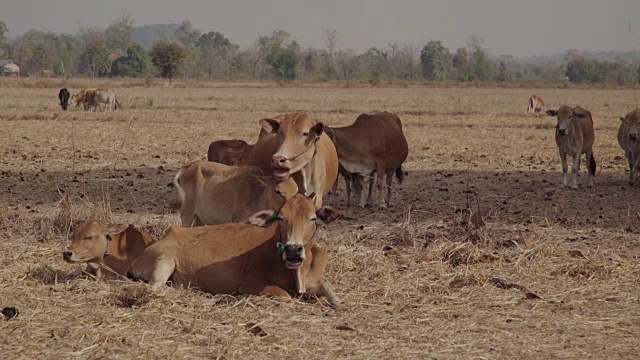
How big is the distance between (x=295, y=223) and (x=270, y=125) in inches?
134

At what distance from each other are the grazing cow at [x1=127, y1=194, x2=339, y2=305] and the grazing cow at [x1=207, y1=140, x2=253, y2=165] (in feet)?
16.9

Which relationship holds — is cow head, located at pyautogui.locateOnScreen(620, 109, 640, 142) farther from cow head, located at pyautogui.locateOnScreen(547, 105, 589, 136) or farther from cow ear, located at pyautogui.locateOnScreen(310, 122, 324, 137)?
cow ear, located at pyautogui.locateOnScreen(310, 122, 324, 137)

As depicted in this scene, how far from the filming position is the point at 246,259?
8.28 meters

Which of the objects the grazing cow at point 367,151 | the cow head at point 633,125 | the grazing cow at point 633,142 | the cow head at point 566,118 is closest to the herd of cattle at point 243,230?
the grazing cow at point 367,151

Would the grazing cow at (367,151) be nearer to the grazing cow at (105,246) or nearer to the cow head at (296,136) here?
the cow head at (296,136)

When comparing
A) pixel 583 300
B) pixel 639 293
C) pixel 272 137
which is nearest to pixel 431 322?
pixel 583 300

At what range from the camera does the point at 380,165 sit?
48.6ft

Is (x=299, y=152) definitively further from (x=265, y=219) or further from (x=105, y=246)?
(x=105, y=246)

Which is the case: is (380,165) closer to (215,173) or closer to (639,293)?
(215,173)

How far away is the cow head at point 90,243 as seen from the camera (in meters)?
8.36

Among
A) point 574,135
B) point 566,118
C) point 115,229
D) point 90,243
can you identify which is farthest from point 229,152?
point 574,135

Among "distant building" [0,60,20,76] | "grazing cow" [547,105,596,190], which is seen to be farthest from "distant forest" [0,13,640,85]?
"grazing cow" [547,105,596,190]

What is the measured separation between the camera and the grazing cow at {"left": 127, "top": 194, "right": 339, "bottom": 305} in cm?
796

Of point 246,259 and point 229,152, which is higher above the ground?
point 229,152
